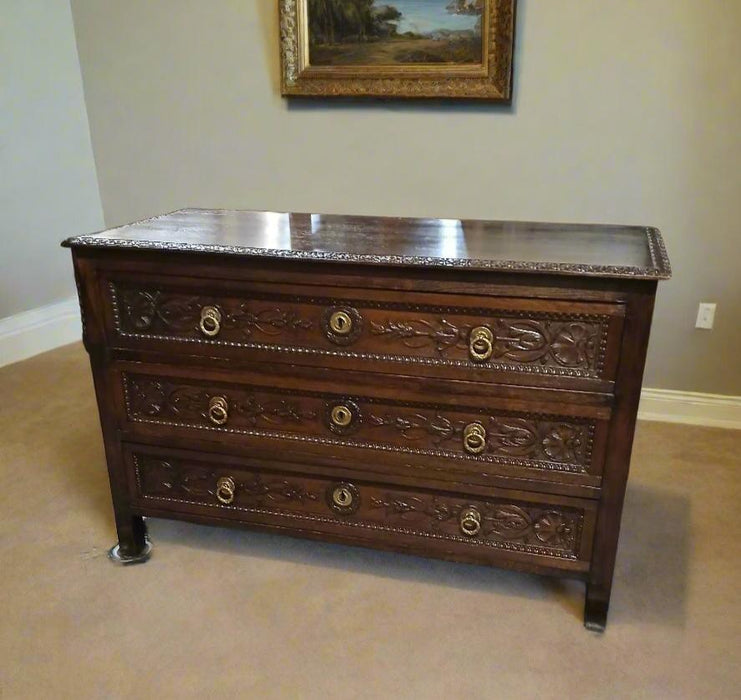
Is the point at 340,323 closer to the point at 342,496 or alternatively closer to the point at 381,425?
the point at 381,425

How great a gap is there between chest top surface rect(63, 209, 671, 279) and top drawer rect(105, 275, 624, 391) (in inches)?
3.1

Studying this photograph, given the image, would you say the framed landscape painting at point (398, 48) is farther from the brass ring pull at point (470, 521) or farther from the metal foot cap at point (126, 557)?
the metal foot cap at point (126, 557)

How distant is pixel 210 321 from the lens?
62.9 inches

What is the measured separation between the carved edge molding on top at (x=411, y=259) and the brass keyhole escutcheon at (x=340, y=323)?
13cm

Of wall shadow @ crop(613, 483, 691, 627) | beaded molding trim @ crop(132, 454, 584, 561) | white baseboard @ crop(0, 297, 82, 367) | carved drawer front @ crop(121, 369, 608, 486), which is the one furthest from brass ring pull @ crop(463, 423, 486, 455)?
white baseboard @ crop(0, 297, 82, 367)

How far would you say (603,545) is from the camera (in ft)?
5.13

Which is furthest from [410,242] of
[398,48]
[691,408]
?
[691,408]

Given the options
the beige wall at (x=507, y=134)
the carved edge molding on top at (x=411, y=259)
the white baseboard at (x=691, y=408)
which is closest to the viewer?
the carved edge molding on top at (x=411, y=259)

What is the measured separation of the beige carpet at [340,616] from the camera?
1484mm

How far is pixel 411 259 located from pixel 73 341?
105 inches

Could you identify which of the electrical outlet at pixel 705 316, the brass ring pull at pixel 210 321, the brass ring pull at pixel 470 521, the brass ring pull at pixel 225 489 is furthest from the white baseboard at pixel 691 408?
the brass ring pull at pixel 210 321

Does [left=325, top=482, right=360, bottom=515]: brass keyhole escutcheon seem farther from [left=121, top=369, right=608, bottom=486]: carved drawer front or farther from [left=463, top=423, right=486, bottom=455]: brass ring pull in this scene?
[left=463, top=423, right=486, bottom=455]: brass ring pull

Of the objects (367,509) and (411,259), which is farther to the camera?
(367,509)

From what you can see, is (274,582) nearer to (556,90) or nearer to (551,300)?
(551,300)
